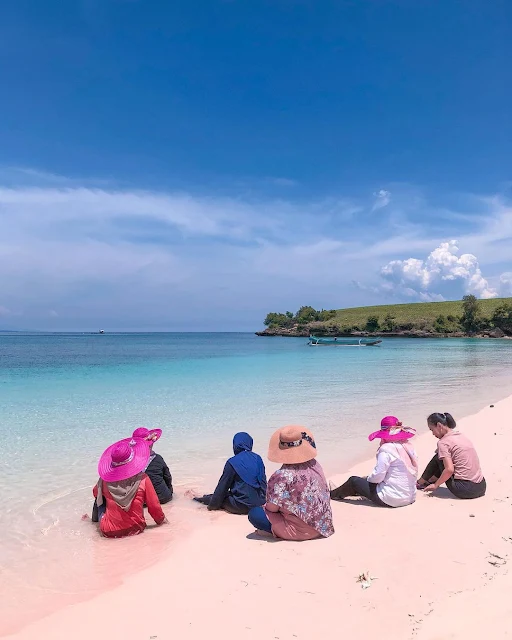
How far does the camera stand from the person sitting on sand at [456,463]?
259 inches

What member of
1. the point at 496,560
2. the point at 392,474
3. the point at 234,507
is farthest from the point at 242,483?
the point at 496,560

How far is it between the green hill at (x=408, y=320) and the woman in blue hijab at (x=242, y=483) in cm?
11375

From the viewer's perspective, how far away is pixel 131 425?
1327 centimetres

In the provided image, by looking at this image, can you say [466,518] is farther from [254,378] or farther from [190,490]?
[254,378]

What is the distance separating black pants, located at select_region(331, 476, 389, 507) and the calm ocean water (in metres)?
1.99

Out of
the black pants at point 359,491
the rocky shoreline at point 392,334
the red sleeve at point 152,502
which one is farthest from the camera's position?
the rocky shoreline at point 392,334

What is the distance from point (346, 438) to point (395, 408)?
477cm

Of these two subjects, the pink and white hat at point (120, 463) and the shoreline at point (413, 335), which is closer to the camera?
the pink and white hat at point (120, 463)

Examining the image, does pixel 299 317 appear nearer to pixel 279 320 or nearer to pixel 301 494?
pixel 279 320

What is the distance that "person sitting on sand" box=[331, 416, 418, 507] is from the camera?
21.0 feet

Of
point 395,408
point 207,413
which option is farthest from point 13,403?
point 395,408

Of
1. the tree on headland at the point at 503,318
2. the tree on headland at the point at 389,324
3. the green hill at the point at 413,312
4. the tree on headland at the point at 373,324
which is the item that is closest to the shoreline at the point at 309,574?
the tree on headland at the point at 503,318

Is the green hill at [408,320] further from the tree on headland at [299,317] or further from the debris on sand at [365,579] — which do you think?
the debris on sand at [365,579]

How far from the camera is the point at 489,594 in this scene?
12.1ft
